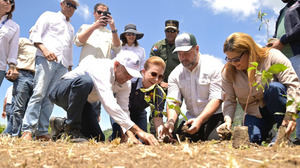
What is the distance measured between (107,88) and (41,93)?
1.22 meters

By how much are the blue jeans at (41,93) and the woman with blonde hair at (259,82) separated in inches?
86.7

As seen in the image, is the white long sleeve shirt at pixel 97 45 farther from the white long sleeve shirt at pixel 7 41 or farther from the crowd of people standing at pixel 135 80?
the white long sleeve shirt at pixel 7 41

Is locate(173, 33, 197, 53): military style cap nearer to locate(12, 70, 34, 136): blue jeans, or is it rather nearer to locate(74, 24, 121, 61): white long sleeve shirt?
locate(74, 24, 121, 61): white long sleeve shirt

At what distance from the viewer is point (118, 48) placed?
13.3 ft

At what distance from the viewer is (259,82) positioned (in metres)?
2.52

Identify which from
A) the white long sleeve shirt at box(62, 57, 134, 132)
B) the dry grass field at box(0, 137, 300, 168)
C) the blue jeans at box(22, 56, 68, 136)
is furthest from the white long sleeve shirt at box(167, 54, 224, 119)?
the blue jeans at box(22, 56, 68, 136)

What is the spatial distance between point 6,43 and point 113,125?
1.76 metres

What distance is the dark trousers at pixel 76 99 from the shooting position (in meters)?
3.25

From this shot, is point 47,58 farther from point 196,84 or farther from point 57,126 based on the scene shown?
point 196,84

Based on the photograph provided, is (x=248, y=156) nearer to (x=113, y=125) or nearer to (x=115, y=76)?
(x=115, y=76)

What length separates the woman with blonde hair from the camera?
239 centimetres

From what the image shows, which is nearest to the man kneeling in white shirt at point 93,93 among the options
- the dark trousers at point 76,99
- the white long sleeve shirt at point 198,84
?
the dark trousers at point 76,99

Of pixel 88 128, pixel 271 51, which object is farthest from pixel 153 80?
pixel 271 51

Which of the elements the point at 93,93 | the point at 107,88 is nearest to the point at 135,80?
the point at 93,93
